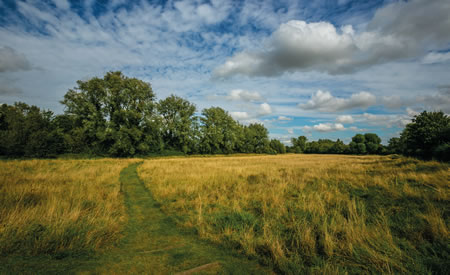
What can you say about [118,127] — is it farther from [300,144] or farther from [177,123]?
[300,144]

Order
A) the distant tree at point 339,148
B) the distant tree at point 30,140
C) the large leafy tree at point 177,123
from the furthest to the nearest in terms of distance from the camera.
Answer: the distant tree at point 339,148, the large leafy tree at point 177,123, the distant tree at point 30,140

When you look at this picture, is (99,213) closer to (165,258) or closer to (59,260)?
(59,260)

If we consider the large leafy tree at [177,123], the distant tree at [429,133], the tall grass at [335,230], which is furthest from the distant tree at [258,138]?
the tall grass at [335,230]

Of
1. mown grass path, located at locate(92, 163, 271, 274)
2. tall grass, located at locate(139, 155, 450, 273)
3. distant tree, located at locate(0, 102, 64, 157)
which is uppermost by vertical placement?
distant tree, located at locate(0, 102, 64, 157)

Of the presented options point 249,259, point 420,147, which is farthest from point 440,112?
point 249,259

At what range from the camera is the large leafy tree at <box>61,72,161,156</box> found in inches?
1435

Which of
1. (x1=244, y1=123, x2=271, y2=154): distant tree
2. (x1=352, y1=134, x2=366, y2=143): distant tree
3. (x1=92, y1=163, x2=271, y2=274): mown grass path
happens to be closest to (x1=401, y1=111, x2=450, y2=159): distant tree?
(x1=92, y1=163, x2=271, y2=274): mown grass path

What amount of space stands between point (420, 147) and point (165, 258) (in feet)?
97.4

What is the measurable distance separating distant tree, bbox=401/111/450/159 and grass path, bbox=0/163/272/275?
25.0 m

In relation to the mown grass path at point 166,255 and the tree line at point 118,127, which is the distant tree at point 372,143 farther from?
the mown grass path at point 166,255

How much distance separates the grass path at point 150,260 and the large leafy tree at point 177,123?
4627cm

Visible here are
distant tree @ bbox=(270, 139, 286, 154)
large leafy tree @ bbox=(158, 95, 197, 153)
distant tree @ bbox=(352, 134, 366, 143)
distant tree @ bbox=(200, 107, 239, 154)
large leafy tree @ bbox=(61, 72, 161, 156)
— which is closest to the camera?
large leafy tree @ bbox=(61, 72, 161, 156)

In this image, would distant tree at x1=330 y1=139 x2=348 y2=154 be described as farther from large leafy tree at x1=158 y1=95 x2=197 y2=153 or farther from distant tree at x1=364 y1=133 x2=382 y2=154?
large leafy tree at x1=158 y1=95 x2=197 y2=153

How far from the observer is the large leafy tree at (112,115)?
36438 millimetres
